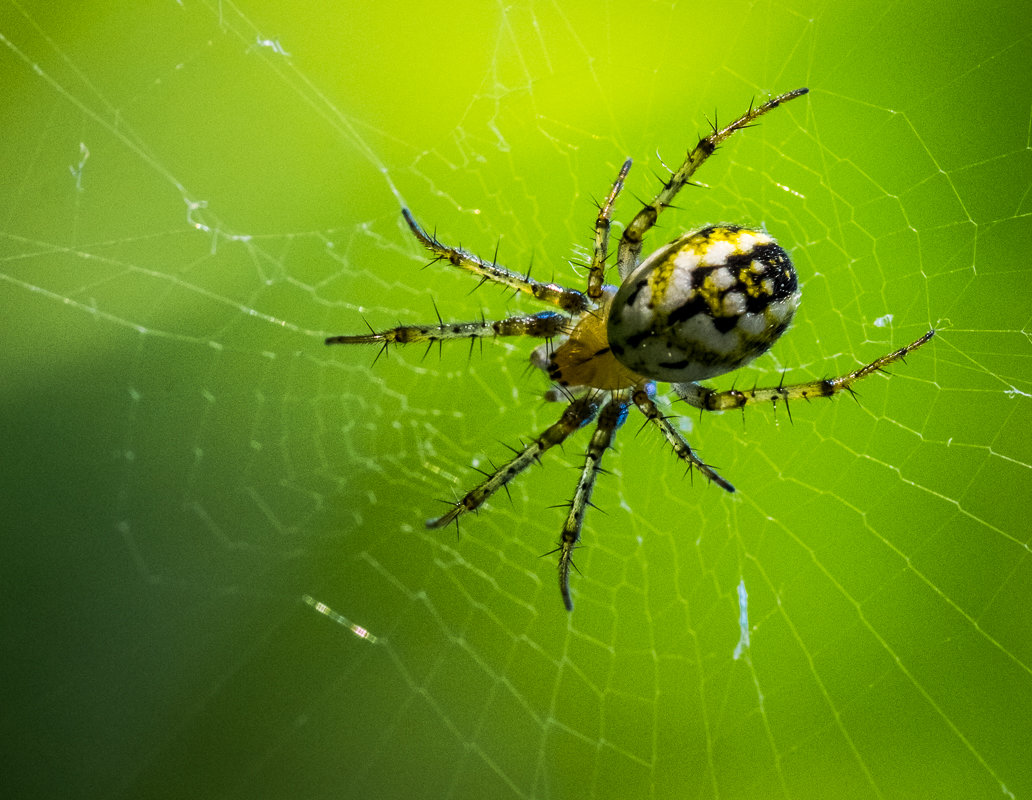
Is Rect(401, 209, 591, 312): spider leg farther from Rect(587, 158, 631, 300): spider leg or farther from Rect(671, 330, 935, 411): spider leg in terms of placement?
Rect(671, 330, 935, 411): spider leg

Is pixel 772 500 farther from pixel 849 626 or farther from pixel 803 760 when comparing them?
pixel 803 760

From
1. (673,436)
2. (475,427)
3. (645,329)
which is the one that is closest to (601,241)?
(645,329)

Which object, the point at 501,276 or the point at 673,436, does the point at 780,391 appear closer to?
the point at 673,436

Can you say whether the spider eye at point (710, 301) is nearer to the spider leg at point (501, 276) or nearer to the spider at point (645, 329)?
the spider at point (645, 329)

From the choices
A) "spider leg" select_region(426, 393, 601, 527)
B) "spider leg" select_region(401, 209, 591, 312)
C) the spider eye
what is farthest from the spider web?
the spider eye

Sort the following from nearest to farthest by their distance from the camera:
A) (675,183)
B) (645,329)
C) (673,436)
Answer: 1. (645,329)
2. (675,183)
3. (673,436)

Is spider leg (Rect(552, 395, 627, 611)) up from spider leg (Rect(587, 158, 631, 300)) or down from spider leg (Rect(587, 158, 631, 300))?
down

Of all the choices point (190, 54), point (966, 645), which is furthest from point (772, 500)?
point (190, 54)
